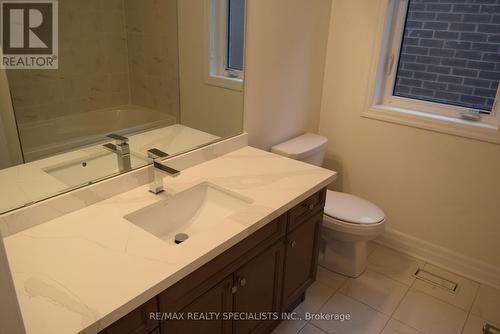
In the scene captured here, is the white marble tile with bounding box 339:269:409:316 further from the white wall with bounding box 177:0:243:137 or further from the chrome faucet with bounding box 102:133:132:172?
the chrome faucet with bounding box 102:133:132:172

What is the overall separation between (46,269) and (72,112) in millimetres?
541

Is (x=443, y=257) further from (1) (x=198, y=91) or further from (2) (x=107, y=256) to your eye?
(2) (x=107, y=256)

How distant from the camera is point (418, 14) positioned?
2375 mm

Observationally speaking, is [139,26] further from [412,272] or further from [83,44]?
[412,272]

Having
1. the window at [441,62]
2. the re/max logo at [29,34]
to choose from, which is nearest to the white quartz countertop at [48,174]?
the re/max logo at [29,34]

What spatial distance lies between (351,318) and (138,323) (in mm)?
1388

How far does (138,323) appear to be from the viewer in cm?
110

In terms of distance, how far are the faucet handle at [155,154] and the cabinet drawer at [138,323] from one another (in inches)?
26.1

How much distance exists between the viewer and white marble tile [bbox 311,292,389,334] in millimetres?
2031

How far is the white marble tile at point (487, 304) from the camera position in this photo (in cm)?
215

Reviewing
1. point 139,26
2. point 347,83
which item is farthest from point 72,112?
point 347,83

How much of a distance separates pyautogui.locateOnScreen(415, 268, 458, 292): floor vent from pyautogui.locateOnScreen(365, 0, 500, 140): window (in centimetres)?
94

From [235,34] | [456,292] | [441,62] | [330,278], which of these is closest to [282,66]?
[235,34]

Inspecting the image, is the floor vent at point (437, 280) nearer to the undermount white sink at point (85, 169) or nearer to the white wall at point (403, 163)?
the white wall at point (403, 163)
